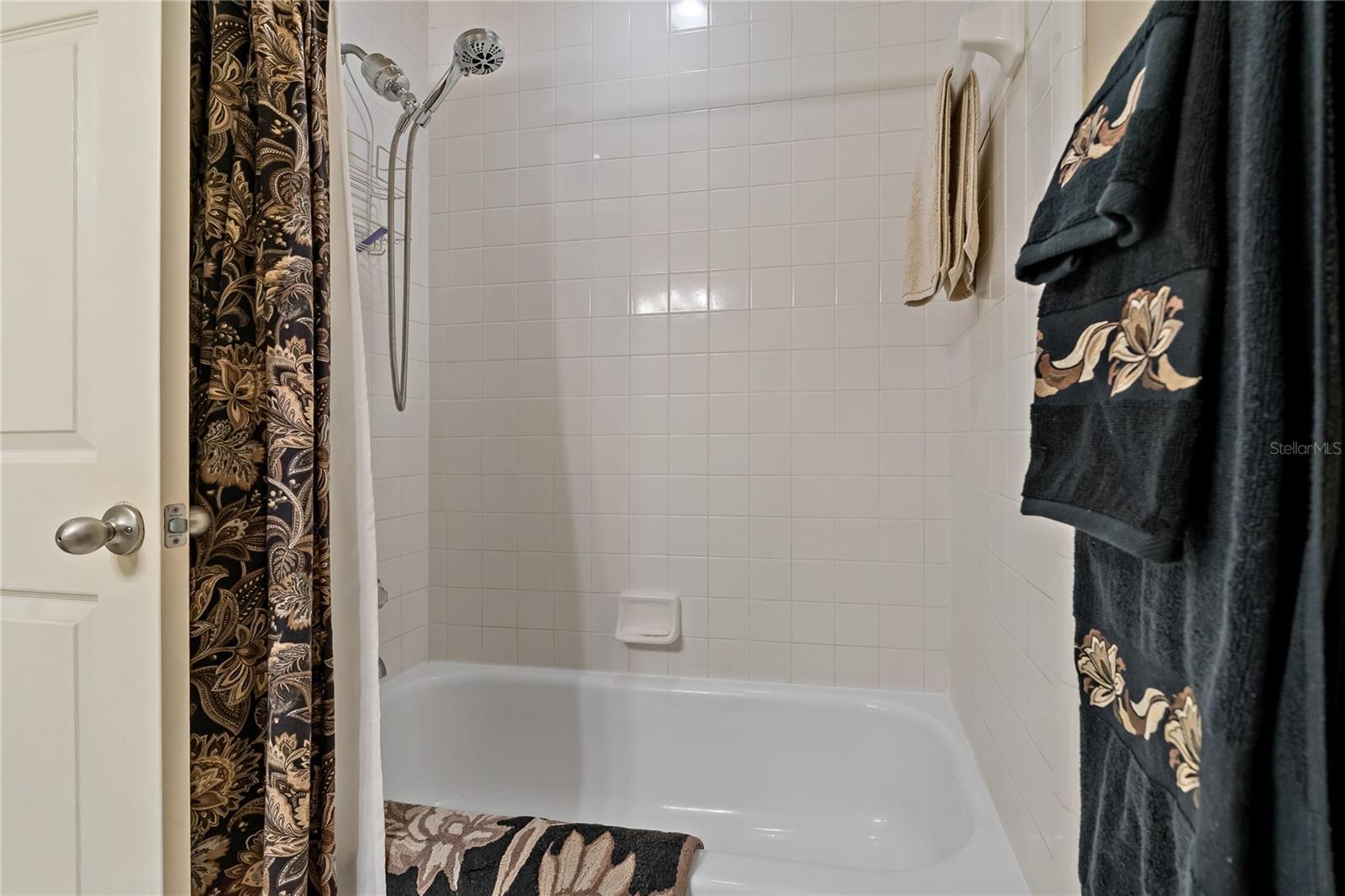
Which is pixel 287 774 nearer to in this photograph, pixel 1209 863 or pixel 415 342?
pixel 1209 863

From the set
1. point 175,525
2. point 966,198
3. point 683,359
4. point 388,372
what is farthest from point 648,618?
point 966,198

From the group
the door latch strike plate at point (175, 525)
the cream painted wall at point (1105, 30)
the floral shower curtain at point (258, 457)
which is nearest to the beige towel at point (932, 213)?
the cream painted wall at point (1105, 30)

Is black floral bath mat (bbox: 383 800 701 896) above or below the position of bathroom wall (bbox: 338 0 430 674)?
below

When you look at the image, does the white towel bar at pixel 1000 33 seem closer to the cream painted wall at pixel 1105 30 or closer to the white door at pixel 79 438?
the cream painted wall at pixel 1105 30

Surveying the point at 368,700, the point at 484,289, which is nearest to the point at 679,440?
the point at 484,289

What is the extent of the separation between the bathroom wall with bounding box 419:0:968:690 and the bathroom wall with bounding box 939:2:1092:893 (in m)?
0.28

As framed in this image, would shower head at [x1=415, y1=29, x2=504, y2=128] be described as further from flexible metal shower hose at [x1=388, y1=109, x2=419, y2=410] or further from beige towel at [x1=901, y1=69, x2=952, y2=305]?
beige towel at [x1=901, y1=69, x2=952, y2=305]

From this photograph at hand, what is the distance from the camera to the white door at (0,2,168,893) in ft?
2.56

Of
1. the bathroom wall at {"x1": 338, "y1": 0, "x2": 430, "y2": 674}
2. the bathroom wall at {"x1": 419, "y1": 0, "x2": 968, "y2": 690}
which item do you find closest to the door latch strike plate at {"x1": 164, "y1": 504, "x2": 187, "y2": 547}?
the bathroom wall at {"x1": 338, "y1": 0, "x2": 430, "y2": 674}

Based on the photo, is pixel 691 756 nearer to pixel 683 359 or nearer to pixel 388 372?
pixel 683 359

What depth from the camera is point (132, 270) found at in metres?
0.78

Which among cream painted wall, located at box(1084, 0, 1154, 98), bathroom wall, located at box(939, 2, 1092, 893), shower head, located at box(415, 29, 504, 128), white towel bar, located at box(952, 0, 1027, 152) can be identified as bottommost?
bathroom wall, located at box(939, 2, 1092, 893)

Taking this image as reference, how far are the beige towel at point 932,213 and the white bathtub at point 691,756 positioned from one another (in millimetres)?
997

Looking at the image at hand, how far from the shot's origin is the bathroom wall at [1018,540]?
0.75m
